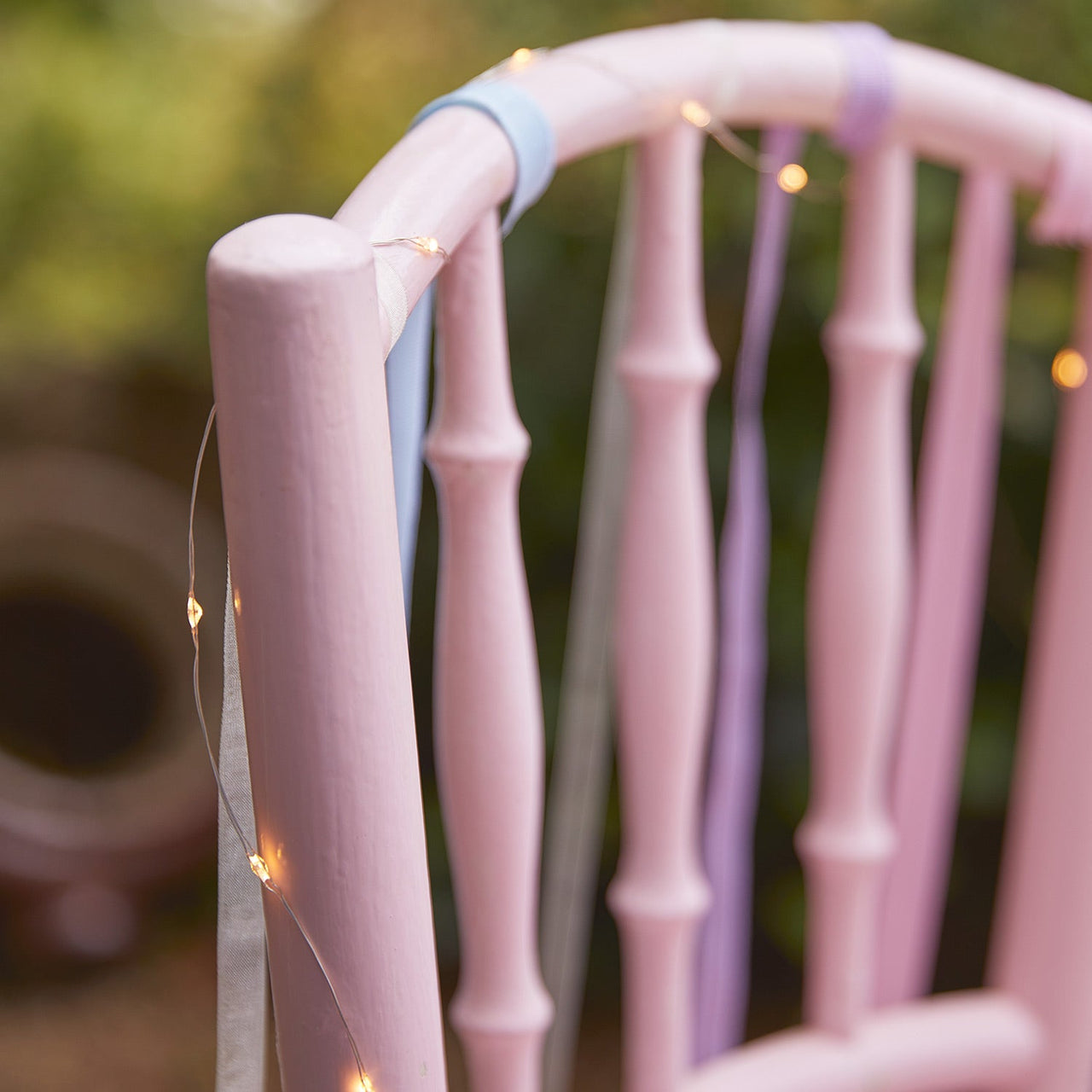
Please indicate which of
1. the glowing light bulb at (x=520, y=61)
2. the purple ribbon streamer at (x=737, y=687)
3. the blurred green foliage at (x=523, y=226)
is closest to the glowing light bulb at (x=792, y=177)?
the purple ribbon streamer at (x=737, y=687)

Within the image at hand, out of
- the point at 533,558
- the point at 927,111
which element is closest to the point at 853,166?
the point at 927,111

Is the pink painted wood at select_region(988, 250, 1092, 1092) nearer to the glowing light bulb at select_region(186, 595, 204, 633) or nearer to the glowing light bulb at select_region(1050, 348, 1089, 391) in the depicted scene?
the glowing light bulb at select_region(1050, 348, 1089, 391)

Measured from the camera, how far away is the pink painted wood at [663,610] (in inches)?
15.5

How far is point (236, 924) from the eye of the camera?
0.78 feet

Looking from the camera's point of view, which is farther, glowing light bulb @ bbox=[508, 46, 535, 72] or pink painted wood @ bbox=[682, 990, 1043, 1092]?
pink painted wood @ bbox=[682, 990, 1043, 1092]

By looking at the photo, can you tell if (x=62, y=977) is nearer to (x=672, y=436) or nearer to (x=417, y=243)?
(x=672, y=436)

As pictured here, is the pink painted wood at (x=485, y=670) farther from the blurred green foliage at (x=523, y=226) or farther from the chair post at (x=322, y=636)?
the blurred green foliage at (x=523, y=226)

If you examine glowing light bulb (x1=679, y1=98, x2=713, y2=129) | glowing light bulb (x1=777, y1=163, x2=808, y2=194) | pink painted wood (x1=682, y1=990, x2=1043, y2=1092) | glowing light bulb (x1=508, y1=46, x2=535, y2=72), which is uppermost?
glowing light bulb (x1=508, y1=46, x2=535, y2=72)

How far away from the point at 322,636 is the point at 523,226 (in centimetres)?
78

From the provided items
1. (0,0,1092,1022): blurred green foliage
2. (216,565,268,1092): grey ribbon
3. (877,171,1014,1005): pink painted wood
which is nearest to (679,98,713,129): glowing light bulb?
(877,171,1014,1005): pink painted wood

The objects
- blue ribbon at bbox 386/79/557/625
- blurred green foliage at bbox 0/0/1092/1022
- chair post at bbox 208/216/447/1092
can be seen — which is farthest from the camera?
blurred green foliage at bbox 0/0/1092/1022

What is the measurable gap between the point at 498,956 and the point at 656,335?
0.20 m

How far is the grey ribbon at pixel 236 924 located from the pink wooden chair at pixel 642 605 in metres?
0.01

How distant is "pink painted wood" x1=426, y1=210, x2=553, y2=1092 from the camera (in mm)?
328
